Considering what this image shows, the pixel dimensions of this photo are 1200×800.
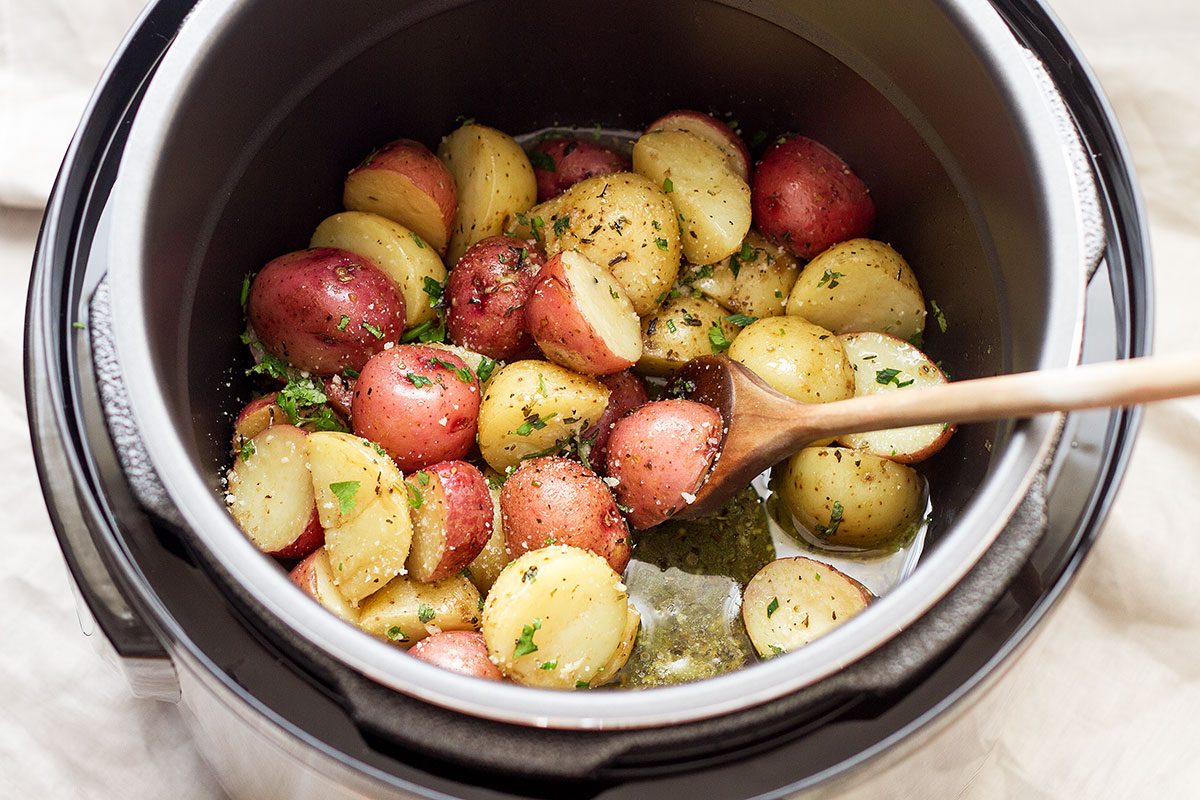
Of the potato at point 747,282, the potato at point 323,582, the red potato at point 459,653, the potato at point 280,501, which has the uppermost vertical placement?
the potato at point 747,282

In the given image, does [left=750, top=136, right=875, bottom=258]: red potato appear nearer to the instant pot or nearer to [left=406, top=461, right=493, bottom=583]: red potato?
the instant pot

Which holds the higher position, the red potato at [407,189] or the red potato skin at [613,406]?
the red potato at [407,189]

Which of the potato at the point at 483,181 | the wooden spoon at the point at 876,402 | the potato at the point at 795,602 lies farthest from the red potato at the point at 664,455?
the potato at the point at 483,181

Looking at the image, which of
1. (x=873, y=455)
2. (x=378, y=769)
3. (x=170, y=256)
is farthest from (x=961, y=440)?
(x=170, y=256)

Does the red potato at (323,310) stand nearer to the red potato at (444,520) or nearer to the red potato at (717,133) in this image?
the red potato at (444,520)

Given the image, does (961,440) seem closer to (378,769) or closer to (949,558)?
(949,558)

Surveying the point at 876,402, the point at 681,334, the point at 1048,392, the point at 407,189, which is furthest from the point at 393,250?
the point at 1048,392

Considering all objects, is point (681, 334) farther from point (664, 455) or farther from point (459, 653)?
point (459, 653)
